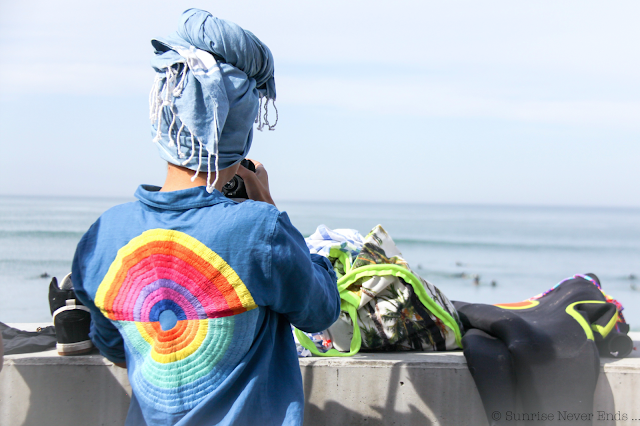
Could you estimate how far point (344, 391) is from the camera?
2.58m

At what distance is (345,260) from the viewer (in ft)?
9.88

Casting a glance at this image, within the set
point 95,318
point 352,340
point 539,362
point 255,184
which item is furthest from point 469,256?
point 95,318

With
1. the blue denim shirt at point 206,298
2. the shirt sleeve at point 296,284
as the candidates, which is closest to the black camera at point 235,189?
the blue denim shirt at point 206,298

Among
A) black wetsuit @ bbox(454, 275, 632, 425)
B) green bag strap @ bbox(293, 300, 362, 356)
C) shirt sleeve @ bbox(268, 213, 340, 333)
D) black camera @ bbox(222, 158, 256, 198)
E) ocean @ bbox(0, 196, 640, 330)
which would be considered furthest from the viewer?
ocean @ bbox(0, 196, 640, 330)

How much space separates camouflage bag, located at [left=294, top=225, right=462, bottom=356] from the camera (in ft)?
9.03

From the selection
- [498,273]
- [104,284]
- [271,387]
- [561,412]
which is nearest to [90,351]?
[104,284]

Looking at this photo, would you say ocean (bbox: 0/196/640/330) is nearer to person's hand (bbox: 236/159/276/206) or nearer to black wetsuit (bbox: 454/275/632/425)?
black wetsuit (bbox: 454/275/632/425)

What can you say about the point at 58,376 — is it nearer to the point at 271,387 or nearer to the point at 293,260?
the point at 271,387

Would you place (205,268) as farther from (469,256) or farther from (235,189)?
(469,256)

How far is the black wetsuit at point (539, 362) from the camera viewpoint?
2.48 metres

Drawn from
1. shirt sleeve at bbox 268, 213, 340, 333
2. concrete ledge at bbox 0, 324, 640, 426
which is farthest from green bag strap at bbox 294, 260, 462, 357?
shirt sleeve at bbox 268, 213, 340, 333

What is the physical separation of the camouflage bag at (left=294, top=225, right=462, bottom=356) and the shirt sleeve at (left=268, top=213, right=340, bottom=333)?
131cm

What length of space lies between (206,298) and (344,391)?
1.44m

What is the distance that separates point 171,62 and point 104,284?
654 mm
